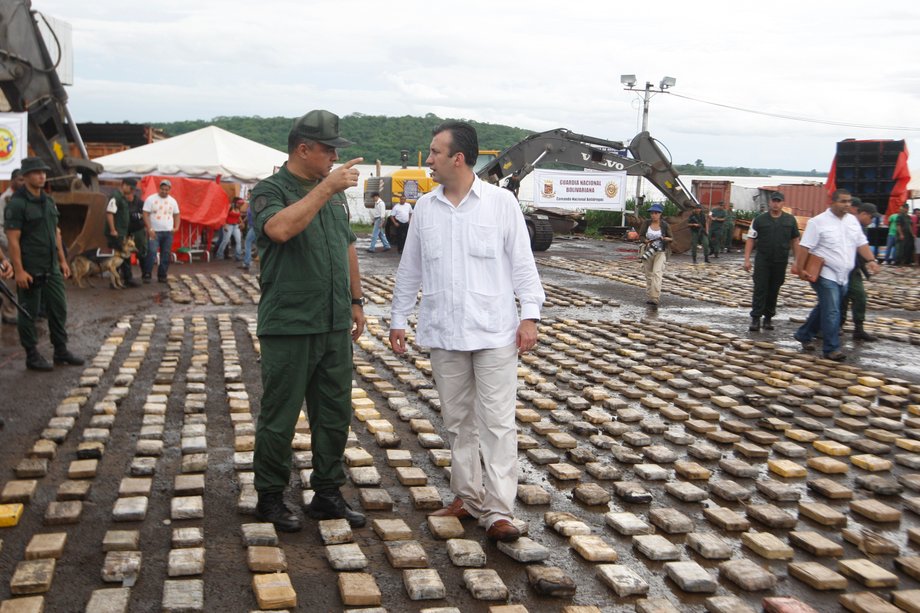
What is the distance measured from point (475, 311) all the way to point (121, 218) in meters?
12.0

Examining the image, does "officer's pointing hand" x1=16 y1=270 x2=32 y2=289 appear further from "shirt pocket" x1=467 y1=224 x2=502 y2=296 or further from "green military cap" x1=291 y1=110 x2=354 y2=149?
"shirt pocket" x1=467 y1=224 x2=502 y2=296

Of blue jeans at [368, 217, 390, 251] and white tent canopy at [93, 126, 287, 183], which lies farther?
blue jeans at [368, 217, 390, 251]

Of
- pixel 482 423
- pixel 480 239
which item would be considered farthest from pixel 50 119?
pixel 482 423

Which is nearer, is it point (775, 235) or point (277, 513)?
point (277, 513)

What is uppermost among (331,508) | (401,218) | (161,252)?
(401,218)

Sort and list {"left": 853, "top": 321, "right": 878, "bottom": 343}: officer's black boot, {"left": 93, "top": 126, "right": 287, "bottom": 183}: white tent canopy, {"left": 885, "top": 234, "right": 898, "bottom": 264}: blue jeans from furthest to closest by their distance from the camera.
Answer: {"left": 885, "top": 234, "right": 898, "bottom": 264}: blue jeans → {"left": 93, "top": 126, "right": 287, "bottom": 183}: white tent canopy → {"left": 853, "top": 321, "right": 878, "bottom": 343}: officer's black boot

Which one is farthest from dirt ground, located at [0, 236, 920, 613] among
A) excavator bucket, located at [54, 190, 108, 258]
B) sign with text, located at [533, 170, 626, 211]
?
sign with text, located at [533, 170, 626, 211]

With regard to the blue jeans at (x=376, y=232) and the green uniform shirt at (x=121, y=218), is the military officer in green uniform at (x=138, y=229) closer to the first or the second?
the green uniform shirt at (x=121, y=218)

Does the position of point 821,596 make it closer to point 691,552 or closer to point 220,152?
point 691,552

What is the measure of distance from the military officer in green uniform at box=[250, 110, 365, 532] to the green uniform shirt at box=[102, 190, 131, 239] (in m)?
11.2

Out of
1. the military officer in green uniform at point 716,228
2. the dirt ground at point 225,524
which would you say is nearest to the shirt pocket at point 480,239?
the dirt ground at point 225,524

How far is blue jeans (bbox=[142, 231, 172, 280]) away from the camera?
607 inches

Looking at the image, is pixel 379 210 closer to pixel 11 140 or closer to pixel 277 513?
pixel 11 140

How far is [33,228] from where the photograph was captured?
796cm
